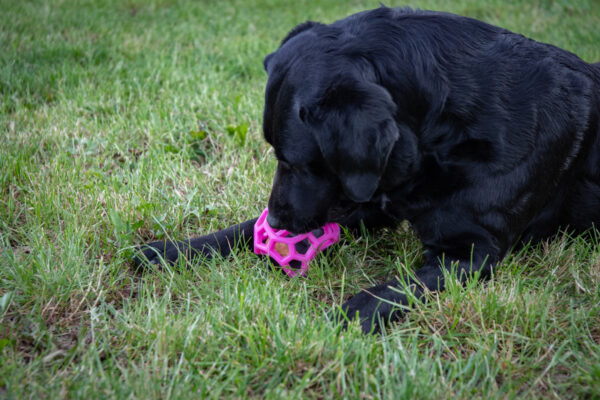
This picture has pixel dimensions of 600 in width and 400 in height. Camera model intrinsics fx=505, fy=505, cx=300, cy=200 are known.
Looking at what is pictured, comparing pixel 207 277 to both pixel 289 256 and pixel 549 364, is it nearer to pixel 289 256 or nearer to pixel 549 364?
pixel 289 256

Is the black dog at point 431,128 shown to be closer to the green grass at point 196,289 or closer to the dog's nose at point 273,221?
the dog's nose at point 273,221

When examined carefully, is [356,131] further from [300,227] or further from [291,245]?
[291,245]

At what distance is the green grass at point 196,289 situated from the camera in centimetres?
164

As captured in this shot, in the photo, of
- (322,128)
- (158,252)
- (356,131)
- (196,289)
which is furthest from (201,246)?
(356,131)

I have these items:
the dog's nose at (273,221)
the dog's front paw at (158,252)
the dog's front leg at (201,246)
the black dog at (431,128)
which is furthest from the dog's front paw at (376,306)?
the dog's front paw at (158,252)

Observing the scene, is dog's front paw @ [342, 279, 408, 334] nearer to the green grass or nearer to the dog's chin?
the green grass

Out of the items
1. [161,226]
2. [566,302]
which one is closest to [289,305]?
[161,226]

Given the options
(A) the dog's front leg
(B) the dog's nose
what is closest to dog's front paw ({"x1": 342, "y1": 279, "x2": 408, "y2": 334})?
(B) the dog's nose

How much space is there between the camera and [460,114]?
2037 mm

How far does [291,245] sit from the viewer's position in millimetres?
2314

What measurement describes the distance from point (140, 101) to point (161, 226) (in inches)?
69.3

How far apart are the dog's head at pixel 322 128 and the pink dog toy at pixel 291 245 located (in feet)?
0.30

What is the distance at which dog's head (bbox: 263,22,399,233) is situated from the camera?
1.85 metres

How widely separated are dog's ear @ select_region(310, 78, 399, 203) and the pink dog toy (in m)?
0.48
